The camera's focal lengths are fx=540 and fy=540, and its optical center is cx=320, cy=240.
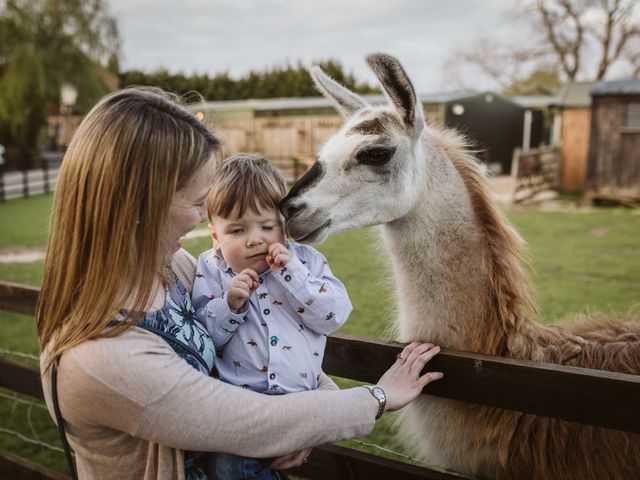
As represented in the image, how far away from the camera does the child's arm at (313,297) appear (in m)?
1.56

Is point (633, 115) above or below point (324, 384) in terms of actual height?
above

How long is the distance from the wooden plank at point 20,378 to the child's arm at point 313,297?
1.85 meters

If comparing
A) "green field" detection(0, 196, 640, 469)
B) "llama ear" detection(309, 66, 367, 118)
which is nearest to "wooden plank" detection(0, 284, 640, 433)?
"green field" detection(0, 196, 640, 469)

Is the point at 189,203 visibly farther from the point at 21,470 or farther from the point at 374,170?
the point at 21,470

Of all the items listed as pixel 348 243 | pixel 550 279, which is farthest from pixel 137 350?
pixel 348 243

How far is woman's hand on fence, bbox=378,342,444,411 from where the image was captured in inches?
58.6

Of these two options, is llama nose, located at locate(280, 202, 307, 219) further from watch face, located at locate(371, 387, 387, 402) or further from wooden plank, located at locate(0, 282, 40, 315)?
wooden plank, located at locate(0, 282, 40, 315)

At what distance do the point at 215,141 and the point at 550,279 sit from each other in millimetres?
7115

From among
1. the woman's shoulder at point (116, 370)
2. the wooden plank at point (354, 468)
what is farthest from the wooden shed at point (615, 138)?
the woman's shoulder at point (116, 370)

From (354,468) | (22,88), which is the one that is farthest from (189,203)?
(22,88)

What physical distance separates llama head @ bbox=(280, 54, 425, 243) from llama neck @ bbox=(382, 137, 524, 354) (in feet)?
0.33

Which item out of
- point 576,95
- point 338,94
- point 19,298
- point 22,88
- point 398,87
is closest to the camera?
point 398,87

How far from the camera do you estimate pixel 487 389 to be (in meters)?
1.67

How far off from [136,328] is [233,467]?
50 centimetres
